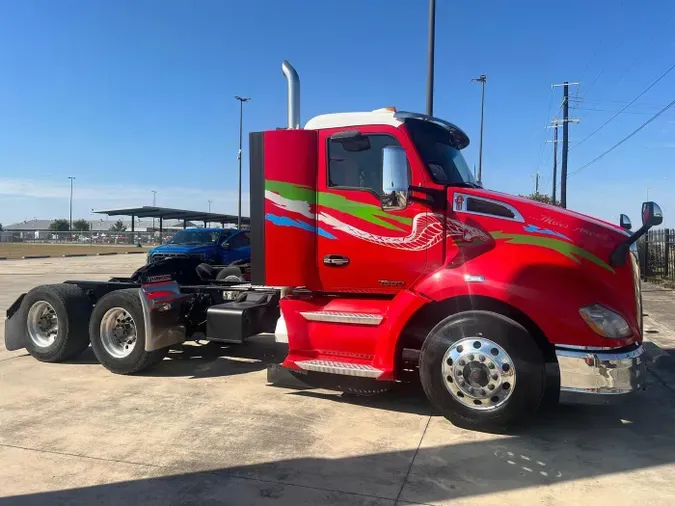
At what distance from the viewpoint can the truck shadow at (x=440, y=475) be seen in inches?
138

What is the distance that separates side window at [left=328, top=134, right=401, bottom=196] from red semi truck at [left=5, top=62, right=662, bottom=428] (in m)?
0.01

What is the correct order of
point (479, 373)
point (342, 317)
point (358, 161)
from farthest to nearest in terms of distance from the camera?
point (358, 161)
point (342, 317)
point (479, 373)

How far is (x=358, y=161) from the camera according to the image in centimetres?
518

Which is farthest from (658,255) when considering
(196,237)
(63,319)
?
(63,319)

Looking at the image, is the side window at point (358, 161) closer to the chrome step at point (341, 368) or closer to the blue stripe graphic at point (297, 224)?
the blue stripe graphic at point (297, 224)

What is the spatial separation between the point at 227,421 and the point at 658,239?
17.4 metres

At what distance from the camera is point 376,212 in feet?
16.6

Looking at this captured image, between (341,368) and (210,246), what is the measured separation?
388 inches

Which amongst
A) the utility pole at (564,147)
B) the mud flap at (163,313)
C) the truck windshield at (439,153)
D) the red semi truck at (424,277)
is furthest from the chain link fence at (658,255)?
the mud flap at (163,313)

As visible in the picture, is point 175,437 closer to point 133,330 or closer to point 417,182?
point 133,330

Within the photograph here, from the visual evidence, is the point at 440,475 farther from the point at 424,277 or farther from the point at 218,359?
the point at 218,359

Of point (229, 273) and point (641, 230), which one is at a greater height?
point (641, 230)

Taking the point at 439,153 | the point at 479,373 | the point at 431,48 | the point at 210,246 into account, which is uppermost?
the point at 431,48

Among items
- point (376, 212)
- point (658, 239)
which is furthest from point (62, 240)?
point (376, 212)
